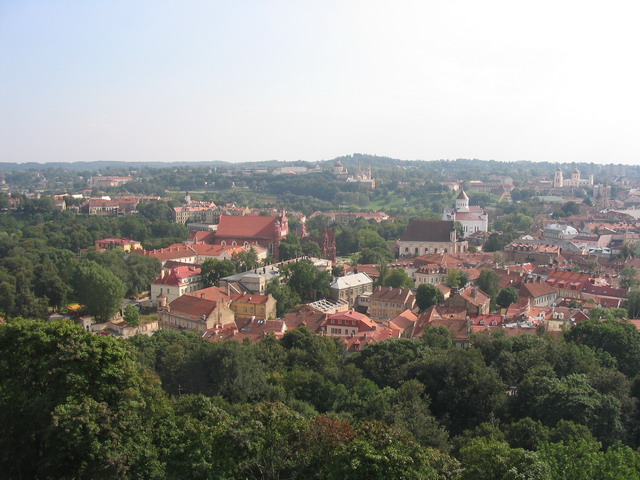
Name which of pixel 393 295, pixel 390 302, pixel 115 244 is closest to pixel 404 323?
pixel 390 302

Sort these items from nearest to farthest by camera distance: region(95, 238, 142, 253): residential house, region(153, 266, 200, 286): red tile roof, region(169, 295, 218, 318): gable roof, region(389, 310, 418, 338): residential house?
region(389, 310, 418, 338): residential house < region(169, 295, 218, 318): gable roof < region(153, 266, 200, 286): red tile roof < region(95, 238, 142, 253): residential house

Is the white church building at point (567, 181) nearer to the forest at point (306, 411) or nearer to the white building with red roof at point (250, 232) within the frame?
the white building with red roof at point (250, 232)

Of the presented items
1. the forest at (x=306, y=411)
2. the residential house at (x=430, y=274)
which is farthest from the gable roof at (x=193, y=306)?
the residential house at (x=430, y=274)

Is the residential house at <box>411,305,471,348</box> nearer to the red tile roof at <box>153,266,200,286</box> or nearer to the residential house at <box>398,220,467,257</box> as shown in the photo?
the red tile roof at <box>153,266,200,286</box>

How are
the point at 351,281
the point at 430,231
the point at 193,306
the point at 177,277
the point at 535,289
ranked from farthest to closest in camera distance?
the point at 430,231
the point at 351,281
the point at 177,277
the point at 535,289
the point at 193,306

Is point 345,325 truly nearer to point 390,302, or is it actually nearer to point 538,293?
point 390,302

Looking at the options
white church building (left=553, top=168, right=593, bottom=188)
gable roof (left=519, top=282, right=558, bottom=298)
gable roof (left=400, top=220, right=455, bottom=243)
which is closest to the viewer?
gable roof (left=519, top=282, right=558, bottom=298)

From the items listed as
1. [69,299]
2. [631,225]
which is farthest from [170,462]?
[631,225]

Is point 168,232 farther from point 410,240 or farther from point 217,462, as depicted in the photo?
point 217,462

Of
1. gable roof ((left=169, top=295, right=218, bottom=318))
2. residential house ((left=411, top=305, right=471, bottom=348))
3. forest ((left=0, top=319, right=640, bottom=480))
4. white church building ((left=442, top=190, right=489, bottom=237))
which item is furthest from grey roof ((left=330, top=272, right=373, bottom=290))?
white church building ((left=442, top=190, right=489, bottom=237))
